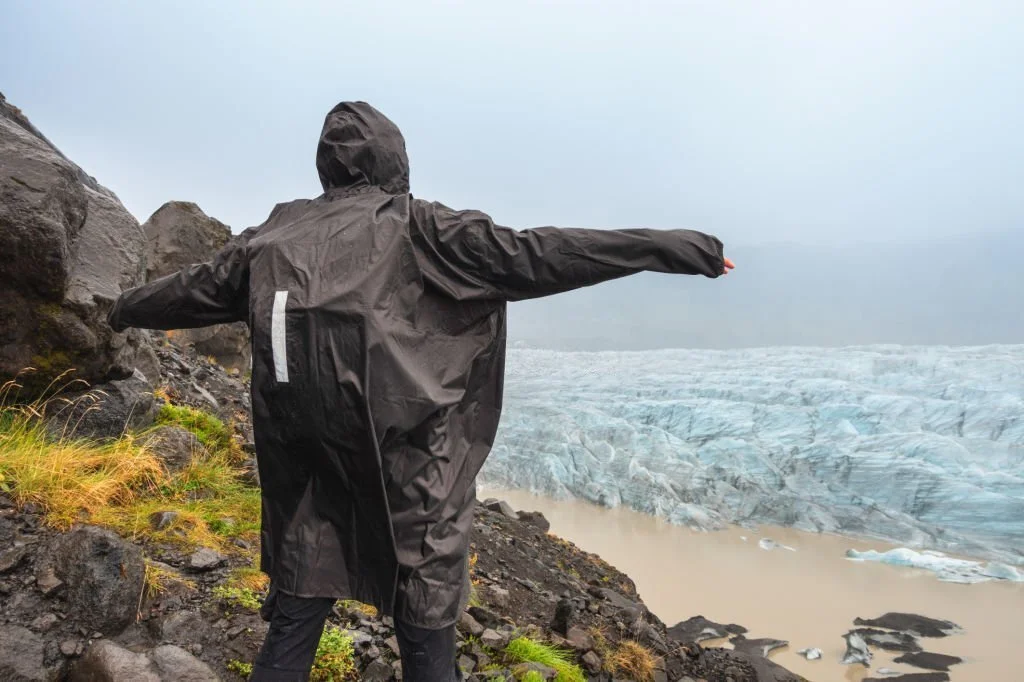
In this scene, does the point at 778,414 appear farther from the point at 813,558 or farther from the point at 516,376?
the point at 516,376

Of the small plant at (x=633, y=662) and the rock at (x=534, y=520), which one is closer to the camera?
the small plant at (x=633, y=662)

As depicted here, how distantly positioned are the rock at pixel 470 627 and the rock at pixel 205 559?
119 cm

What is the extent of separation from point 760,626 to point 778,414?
216 inches

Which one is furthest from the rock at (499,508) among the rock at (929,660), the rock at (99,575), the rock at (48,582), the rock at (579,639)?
the rock at (48,582)

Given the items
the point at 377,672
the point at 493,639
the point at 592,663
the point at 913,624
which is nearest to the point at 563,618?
the point at 592,663

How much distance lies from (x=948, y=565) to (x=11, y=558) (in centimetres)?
1072

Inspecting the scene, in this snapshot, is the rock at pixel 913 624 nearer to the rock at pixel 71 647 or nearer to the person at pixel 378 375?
the person at pixel 378 375

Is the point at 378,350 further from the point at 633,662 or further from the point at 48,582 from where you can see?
the point at 633,662

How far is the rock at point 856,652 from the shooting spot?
23.1ft

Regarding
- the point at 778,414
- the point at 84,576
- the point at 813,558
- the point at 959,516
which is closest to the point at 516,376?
the point at 778,414

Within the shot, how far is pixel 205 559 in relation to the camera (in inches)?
115

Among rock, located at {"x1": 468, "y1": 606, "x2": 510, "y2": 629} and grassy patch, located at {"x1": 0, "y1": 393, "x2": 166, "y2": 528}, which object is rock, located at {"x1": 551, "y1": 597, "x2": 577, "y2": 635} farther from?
grassy patch, located at {"x1": 0, "y1": 393, "x2": 166, "y2": 528}

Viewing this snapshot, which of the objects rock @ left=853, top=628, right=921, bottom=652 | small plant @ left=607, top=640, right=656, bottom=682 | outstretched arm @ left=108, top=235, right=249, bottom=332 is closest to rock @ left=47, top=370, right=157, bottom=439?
outstretched arm @ left=108, top=235, right=249, bottom=332

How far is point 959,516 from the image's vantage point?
1016 centimetres
